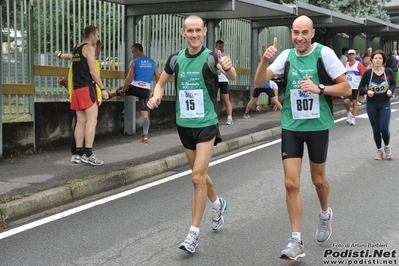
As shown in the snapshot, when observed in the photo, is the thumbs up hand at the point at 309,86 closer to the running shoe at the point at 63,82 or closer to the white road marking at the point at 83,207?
the white road marking at the point at 83,207

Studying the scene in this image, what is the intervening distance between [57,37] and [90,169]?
3.34m

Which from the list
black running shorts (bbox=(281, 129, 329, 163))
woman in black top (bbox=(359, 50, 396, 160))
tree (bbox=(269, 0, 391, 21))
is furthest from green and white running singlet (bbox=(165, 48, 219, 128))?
tree (bbox=(269, 0, 391, 21))

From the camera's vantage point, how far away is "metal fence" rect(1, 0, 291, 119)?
34.0 ft

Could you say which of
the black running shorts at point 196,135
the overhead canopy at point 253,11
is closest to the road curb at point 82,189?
the black running shorts at point 196,135

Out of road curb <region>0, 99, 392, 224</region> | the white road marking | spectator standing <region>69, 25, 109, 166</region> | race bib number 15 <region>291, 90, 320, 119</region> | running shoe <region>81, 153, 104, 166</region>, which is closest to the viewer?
race bib number 15 <region>291, 90, 320, 119</region>

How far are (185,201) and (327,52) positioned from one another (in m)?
2.90

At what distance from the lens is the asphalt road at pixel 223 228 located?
18.1ft

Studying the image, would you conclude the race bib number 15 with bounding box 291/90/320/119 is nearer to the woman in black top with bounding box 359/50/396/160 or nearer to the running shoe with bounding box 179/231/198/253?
the running shoe with bounding box 179/231/198/253

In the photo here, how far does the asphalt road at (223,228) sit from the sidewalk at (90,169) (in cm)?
34

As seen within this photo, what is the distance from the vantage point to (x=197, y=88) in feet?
19.3

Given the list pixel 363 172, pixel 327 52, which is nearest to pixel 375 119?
pixel 363 172

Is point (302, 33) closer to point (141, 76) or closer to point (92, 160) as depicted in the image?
point (92, 160)

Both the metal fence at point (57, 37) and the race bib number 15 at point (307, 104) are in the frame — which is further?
the metal fence at point (57, 37)

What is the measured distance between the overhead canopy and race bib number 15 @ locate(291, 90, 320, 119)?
7.39m
